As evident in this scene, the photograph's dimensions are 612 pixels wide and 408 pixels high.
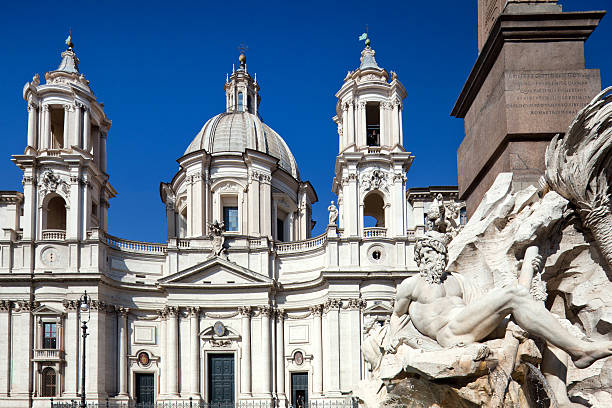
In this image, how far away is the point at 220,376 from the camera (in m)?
40.0

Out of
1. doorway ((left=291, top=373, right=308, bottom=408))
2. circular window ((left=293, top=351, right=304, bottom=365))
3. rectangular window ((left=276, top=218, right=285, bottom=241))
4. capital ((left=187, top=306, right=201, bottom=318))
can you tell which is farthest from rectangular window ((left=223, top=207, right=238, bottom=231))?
doorway ((left=291, top=373, right=308, bottom=408))

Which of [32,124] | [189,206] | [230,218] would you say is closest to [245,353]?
[230,218]

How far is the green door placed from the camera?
39.9 metres

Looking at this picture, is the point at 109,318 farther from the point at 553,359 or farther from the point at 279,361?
the point at 553,359

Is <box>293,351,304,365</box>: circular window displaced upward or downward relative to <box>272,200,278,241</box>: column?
downward

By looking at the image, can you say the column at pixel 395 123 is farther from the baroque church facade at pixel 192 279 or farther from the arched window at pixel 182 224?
the arched window at pixel 182 224

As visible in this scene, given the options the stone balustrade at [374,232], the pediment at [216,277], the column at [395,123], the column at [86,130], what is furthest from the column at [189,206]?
the column at [395,123]

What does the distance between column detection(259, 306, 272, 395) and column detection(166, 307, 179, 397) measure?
4630 millimetres

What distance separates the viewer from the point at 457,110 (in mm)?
12703

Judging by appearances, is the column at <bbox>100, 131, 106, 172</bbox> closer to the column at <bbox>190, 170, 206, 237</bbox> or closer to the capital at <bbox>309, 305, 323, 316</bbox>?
the column at <bbox>190, 170, 206, 237</bbox>

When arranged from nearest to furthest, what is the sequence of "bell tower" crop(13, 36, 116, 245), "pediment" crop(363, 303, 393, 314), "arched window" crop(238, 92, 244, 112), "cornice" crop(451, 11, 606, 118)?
"cornice" crop(451, 11, 606, 118), "pediment" crop(363, 303, 393, 314), "bell tower" crop(13, 36, 116, 245), "arched window" crop(238, 92, 244, 112)

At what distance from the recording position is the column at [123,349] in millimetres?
38469

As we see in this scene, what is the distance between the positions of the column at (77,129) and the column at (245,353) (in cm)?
1270

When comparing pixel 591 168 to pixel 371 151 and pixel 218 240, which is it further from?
pixel 218 240
